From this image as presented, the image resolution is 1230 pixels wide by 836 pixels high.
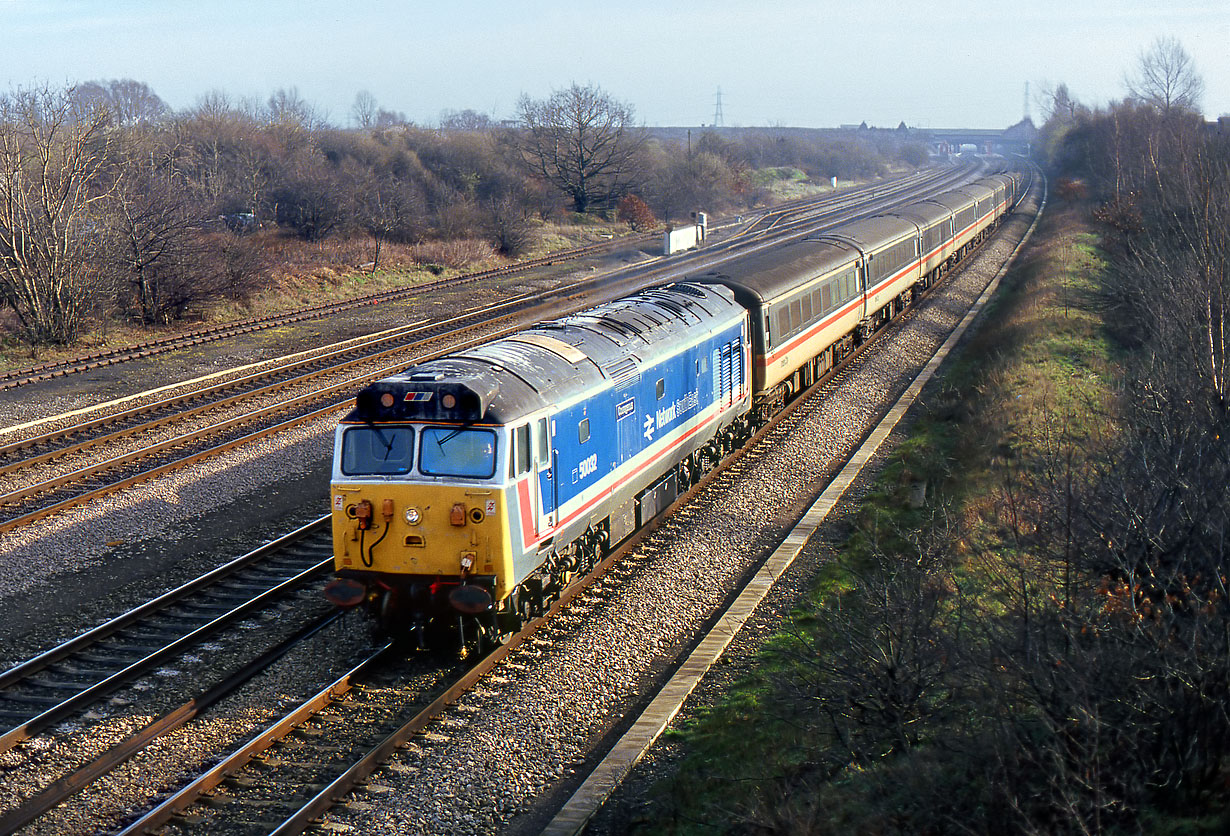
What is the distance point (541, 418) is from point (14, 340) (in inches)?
1003

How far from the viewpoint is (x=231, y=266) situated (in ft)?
122

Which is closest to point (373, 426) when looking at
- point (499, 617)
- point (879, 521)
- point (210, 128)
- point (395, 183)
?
point (499, 617)

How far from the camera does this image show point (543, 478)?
11.6 meters

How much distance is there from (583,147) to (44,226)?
45256mm

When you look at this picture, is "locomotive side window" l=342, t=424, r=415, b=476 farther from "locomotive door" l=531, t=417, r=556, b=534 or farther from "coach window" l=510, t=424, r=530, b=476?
"locomotive door" l=531, t=417, r=556, b=534

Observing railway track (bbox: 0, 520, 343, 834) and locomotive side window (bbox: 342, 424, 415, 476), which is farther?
locomotive side window (bbox: 342, 424, 415, 476)

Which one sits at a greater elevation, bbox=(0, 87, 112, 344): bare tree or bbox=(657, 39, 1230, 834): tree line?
bbox=(0, 87, 112, 344): bare tree

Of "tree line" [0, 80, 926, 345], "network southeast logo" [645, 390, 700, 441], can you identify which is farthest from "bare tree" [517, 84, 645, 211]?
"network southeast logo" [645, 390, 700, 441]

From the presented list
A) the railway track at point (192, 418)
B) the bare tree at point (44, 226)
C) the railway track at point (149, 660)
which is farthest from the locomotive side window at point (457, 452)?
the bare tree at point (44, 226)

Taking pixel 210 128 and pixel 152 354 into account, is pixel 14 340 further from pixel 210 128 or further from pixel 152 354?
pixel 210 128

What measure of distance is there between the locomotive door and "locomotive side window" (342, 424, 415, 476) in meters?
1.36

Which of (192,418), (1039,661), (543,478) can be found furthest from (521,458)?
(192,418)

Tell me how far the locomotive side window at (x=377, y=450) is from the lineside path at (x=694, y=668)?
12.0 feet

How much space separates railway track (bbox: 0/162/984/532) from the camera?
17781mm
